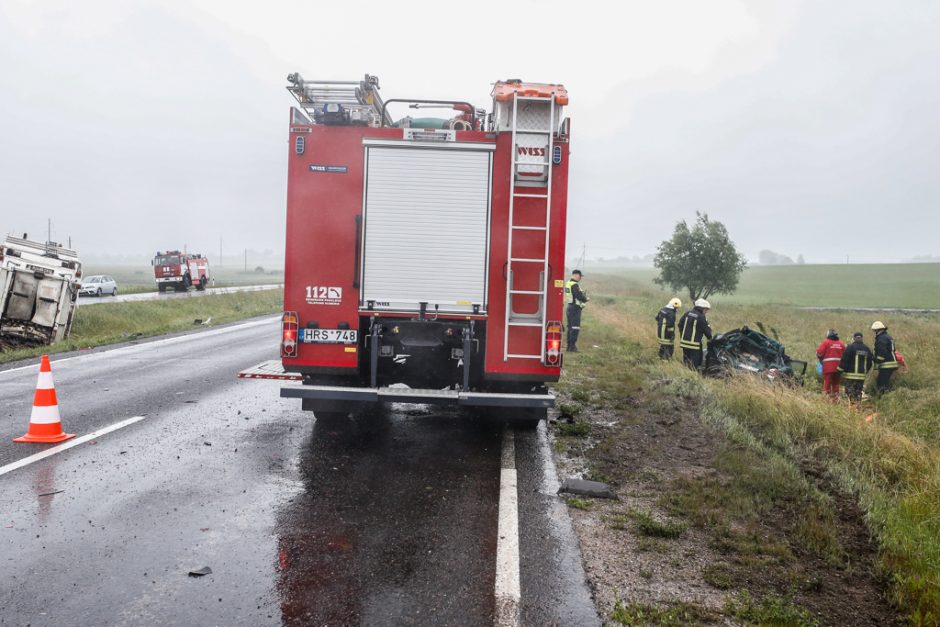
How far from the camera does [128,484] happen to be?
17.5ft

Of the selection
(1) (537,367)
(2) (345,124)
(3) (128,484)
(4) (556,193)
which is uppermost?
(2) (345,124)

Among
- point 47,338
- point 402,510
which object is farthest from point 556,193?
point 47,338

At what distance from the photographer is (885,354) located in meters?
11.9

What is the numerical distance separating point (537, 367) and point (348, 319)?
1.93m

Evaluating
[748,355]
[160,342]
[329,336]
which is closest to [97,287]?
[160,342]

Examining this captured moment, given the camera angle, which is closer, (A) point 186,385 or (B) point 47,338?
(A) point 186,385

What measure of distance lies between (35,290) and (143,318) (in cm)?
763

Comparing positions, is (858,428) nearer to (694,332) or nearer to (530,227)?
(530,227)

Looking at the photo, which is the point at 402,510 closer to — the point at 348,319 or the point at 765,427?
the point at 348,319

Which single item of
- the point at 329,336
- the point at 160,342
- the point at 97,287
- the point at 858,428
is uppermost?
A: the point at 329,336

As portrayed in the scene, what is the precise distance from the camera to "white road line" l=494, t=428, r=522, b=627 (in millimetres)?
3441

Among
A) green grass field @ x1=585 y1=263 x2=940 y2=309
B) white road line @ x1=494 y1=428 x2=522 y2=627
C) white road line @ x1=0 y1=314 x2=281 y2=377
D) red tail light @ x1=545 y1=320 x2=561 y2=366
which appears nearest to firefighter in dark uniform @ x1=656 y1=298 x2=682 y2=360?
red tail light @ x1=545 y1=320 x2=561 y2=366

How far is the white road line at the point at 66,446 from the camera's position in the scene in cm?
568

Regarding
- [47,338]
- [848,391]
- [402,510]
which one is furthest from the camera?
[47,338]
